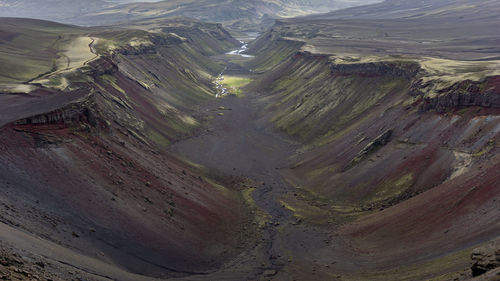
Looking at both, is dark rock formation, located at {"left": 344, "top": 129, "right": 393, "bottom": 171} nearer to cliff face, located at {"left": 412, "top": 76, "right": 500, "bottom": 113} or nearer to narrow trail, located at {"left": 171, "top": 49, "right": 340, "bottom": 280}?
cliff face, located at {"left": 412, "top": 76, "right": 500, "bottom": 113}

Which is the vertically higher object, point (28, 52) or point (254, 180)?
point (28, 52)

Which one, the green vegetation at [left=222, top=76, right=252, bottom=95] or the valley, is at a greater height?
the valley

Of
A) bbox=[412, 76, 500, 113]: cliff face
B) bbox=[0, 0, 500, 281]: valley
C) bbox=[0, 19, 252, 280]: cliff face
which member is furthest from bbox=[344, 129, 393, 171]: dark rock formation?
bbox=[0, 19, 252, 280]: cliff face

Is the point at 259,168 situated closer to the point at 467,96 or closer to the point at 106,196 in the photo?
the point at 106,196

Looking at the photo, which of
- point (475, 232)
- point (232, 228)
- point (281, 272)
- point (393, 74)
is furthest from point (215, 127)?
point (475, 232)

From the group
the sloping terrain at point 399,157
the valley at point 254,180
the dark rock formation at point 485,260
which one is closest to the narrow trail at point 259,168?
the valley at point 254,180

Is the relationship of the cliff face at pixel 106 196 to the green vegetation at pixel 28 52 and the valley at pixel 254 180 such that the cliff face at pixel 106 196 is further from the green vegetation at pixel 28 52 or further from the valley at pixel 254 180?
the green vegetation at pixel 28 52

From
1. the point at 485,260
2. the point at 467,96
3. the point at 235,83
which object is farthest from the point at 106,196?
the point at 235,83
